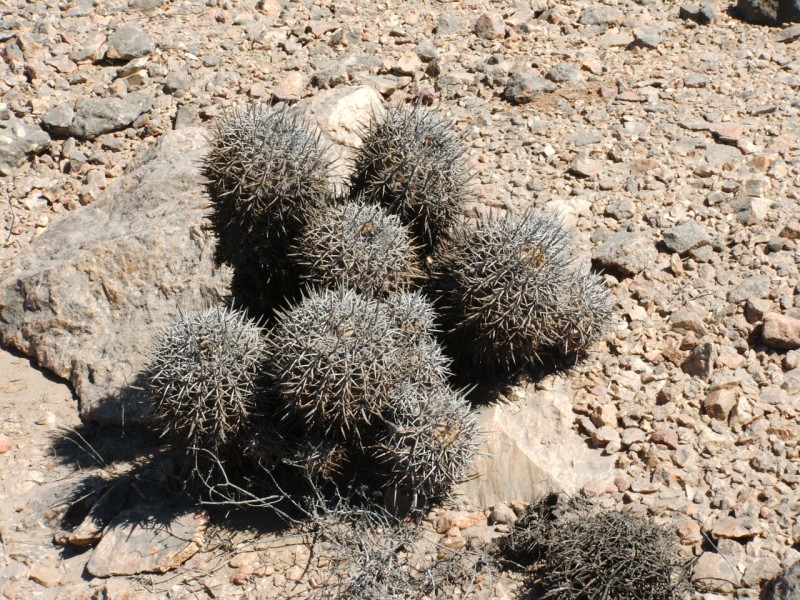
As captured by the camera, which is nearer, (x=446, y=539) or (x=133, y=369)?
(x=446, y=539)

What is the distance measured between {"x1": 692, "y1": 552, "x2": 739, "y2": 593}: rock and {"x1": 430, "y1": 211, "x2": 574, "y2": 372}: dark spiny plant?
52.1 inches

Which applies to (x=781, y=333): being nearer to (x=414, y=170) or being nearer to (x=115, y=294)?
(x=414, y=170)

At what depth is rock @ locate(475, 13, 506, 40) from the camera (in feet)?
25.3

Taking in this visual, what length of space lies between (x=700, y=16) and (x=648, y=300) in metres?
3.74

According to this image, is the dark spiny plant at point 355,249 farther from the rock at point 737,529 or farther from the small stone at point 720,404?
the rock at point 737,529

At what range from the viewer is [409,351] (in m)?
4.27

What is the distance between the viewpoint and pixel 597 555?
3906mm

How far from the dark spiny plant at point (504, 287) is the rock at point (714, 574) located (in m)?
1.32

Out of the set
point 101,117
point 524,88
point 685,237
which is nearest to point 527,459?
point 685,237

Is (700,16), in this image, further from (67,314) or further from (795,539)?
(67,314)

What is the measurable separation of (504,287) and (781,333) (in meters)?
1.74

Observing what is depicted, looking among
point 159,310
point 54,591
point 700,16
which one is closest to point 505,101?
point 700,16

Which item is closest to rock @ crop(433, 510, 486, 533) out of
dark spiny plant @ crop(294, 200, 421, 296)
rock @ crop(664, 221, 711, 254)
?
dark spiny plant @ crop(294, 200, 421, 296)

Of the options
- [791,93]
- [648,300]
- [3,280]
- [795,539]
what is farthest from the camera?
[791,93]
